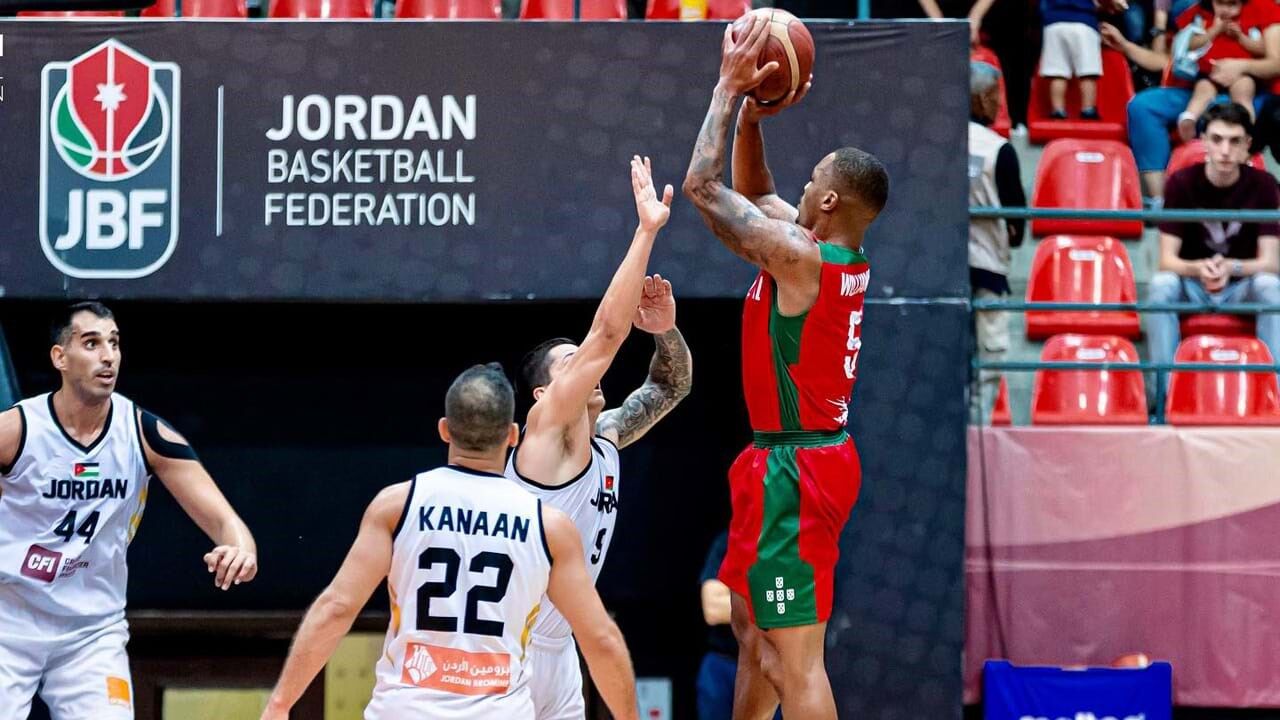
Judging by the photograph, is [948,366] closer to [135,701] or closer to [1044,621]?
[1044,621]

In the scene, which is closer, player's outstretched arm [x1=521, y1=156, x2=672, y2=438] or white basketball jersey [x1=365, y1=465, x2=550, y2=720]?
white basketball jersey [x1=365, y1=465, x2=550, y2=720]

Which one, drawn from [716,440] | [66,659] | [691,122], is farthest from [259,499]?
[691,122]

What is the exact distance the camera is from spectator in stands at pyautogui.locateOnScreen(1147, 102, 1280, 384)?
326 inches

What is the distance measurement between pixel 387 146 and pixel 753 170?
190 centimetres

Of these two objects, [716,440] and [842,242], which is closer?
[842,242]

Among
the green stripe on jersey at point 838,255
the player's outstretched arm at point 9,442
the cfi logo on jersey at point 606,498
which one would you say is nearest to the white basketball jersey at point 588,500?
the cfi logo on jersey at point 606,498

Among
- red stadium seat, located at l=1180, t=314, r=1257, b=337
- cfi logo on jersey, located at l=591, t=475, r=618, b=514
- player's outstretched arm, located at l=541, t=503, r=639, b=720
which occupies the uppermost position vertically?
red stadium seat, located at l=1180, t=314, r=1257, b=337

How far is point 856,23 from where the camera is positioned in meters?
7.20

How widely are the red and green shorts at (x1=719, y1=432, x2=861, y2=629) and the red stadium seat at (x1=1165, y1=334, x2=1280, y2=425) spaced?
113 inches

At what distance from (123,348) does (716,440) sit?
118 inches

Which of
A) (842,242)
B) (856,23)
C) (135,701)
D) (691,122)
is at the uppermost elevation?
(856,23)

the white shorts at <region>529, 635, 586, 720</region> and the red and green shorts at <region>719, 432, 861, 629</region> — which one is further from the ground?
the red and green shorts at <region>719, 432, 861, 629</region>

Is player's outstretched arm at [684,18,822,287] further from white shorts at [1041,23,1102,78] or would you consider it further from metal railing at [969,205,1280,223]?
white shorts at [1041,23,1102,78]

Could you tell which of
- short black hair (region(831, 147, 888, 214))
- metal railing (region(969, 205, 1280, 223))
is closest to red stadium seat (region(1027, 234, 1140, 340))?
metal railing (region(969, 205, 1280, 223))
